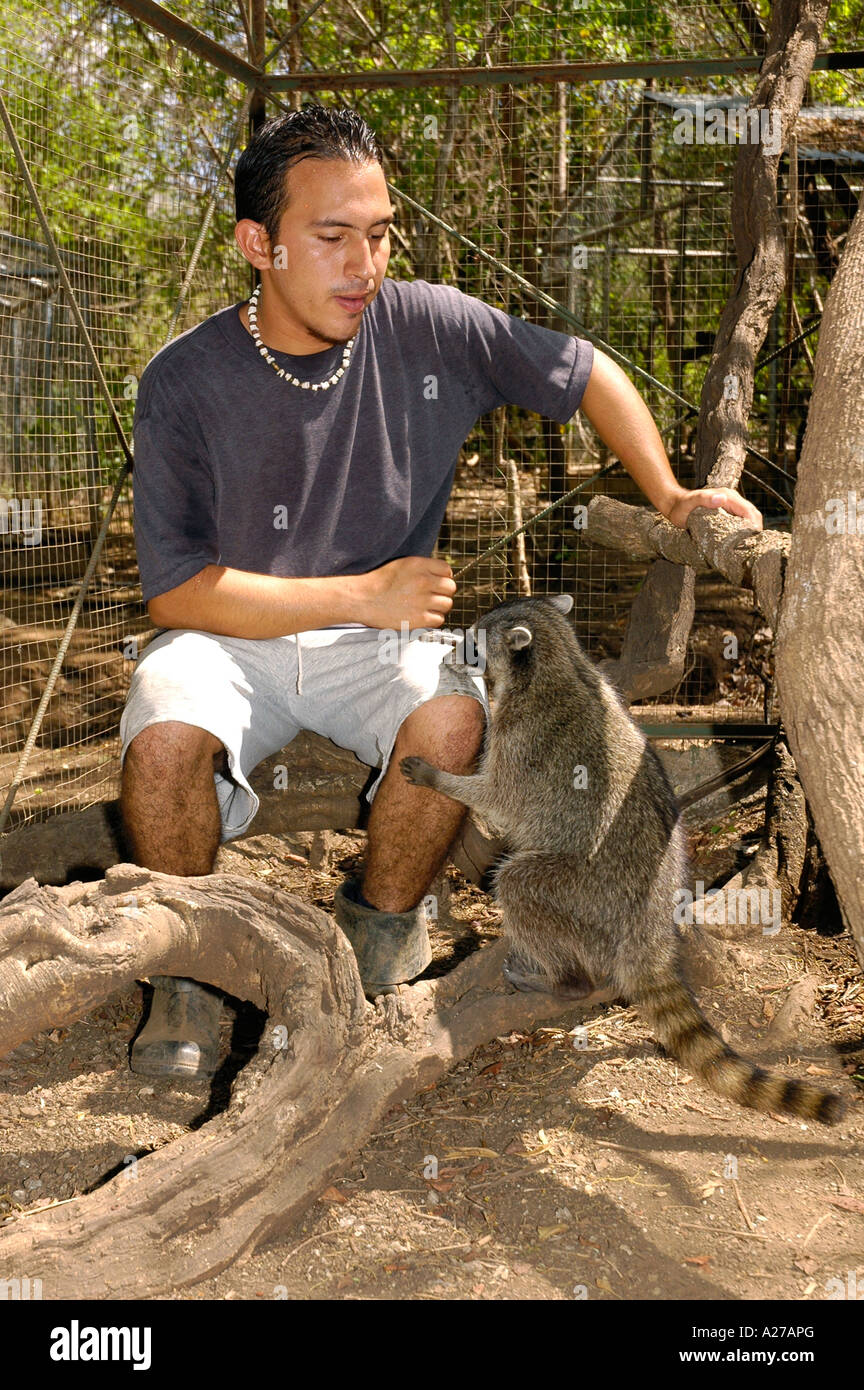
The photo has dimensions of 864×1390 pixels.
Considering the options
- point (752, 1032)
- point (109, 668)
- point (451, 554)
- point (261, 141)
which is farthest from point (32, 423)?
point (752, 1032)

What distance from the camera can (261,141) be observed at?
3.37m

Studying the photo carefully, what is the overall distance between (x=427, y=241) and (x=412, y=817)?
5851 millimetres

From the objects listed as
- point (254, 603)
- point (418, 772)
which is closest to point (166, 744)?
point (254, 603)

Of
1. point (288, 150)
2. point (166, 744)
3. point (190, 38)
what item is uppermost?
point (190, 38)

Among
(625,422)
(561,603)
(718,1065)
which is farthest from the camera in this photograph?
(561,603)

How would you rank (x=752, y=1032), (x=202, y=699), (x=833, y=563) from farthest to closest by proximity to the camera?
(x=752, y=1032), (x=202, y=699), (x=833, y=563)

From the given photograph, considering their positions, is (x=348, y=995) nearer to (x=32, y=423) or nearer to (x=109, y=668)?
(x=32, y=423)

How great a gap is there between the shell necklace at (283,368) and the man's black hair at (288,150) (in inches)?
9.3

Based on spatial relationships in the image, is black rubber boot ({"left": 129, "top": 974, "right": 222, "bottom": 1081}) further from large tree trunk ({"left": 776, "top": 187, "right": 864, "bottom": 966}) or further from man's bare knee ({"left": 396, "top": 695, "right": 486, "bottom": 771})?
large tree trunk ({"left": 776, "top": 187, "right": 864, "bottom": 966})

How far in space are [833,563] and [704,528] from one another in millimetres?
930

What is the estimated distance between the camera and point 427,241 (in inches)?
316

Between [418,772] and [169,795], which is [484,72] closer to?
[418,772]

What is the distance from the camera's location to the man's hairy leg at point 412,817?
331cm

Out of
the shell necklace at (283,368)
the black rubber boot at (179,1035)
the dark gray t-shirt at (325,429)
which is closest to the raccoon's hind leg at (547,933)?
the black rubber boot at (179,1035)
